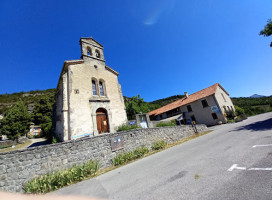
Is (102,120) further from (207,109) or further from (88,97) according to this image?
(207,109)

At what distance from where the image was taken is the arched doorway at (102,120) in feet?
39.8

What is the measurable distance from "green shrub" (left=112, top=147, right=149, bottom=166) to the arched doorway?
207 inches

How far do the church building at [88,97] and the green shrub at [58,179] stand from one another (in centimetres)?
493

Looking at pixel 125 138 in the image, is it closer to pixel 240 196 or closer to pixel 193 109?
pixel 240 196

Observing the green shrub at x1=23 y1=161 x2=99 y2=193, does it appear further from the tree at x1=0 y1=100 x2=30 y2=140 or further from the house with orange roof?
the tree at x1=0 y1=100 x2=30 y2=140

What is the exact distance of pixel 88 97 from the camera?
1223cm

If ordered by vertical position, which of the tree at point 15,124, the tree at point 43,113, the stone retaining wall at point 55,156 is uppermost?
the tree at point 43,113

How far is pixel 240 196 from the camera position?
7.34ft

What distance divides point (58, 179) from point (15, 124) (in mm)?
27375

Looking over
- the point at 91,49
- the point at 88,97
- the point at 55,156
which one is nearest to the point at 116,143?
the point at 55,156

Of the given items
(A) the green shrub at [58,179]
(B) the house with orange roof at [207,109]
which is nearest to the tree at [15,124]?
(A) the green shrub at [58,179]

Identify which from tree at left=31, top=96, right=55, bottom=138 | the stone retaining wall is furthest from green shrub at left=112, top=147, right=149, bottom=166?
tree at left=31, top=96, right=55, bottom=138

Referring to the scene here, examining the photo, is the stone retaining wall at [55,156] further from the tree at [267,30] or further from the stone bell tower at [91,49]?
the tree at [267,30]

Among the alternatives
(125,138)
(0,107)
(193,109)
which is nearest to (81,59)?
(125,138)
